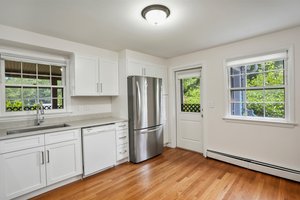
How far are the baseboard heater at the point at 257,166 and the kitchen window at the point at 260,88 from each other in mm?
776

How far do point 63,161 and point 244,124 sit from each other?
3179 millimetres

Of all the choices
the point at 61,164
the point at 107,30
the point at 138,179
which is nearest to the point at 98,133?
the point at 61,164

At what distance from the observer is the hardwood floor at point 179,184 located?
6.74 ft

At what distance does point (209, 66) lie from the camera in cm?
326

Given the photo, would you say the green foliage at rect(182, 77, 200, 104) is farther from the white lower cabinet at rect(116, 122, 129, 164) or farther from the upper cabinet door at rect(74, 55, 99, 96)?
the upper cabinet door at rect(74, 55, 99, 96)

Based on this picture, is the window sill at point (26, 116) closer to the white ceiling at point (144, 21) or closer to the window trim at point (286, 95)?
the white ceiling at point (144, 21)

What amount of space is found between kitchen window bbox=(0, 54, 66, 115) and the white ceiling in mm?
663

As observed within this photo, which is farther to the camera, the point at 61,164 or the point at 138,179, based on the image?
the point at 138,179

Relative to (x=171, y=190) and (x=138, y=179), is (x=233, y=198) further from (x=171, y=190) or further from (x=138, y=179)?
(x=138, y=179)

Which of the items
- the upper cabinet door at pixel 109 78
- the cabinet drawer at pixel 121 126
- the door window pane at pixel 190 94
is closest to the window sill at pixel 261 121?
Answer: the door window pane at pixel 190 94

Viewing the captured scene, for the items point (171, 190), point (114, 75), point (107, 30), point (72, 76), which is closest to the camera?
point (171, 190)

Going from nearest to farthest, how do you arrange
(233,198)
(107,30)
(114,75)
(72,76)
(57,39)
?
(233,198) < (107,30) < (57,39) < (72,76) < (114,75)

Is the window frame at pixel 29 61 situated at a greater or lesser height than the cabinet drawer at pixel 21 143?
greater

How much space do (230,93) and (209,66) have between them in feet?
2.34
